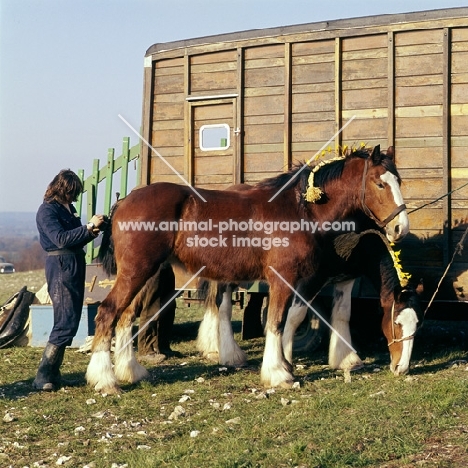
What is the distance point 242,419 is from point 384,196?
277 centimetres

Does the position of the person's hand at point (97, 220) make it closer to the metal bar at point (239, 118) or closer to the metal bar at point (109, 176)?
the metal bar at point (239, 118)

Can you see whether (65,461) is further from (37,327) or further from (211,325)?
(37,327)

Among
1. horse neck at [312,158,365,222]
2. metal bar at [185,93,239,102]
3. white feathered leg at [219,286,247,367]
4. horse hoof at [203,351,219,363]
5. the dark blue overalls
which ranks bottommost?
horse hoof at [203,351,219,363]

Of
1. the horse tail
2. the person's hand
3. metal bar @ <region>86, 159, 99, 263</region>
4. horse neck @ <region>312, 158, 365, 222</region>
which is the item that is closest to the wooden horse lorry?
horse neck @ <region>312, 158, 365, 222</region>

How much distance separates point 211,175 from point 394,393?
426cm

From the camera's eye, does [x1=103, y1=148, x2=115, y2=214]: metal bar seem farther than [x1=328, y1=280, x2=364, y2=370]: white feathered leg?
Yes

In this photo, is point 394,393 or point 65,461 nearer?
point 65,461

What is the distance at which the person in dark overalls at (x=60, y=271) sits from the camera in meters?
7.57

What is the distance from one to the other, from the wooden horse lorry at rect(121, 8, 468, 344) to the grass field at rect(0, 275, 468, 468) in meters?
1.62

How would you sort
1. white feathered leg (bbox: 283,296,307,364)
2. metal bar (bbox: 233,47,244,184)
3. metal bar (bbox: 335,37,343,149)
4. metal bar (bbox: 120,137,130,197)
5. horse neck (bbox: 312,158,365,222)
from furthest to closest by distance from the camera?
metal bar (bbox: 120,137,130,197)
metal bar (bbox: 233,47,244,184)
metal bar (bbox: 335,37,343,149)
white feathered leg (bbox: 283,296,307,364)
horse neck (bbox: 312,158,365,222)

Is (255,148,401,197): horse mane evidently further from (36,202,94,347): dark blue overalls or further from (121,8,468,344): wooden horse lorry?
(36,202,94,347): dark blue overalls

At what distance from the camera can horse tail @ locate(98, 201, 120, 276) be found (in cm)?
814

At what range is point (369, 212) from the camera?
7.98 metres

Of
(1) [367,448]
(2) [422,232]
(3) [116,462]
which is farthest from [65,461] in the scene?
(2) [422,232]
